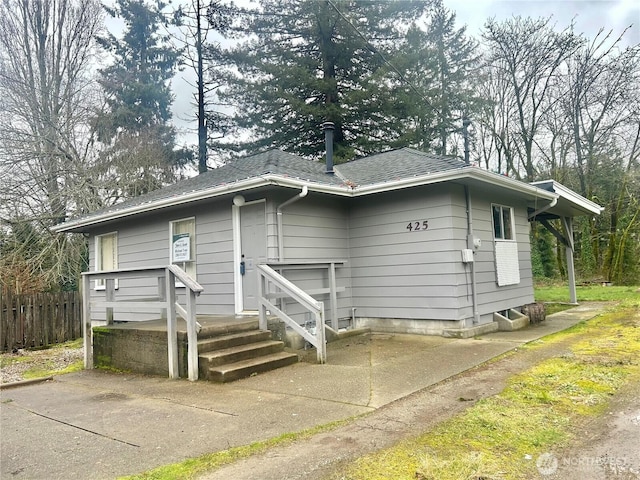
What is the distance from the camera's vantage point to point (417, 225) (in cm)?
757

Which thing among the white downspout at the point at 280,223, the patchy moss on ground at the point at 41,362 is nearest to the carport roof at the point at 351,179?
the white downspout at the point at 280,223

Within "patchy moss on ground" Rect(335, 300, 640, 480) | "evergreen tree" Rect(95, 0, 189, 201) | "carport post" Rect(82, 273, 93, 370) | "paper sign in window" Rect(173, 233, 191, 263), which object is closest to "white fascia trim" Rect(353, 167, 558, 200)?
"patchy moss on ground" Rect(335, 300, 640, 480)

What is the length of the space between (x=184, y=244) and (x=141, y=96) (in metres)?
13.8

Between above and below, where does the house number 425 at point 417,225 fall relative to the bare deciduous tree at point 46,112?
below

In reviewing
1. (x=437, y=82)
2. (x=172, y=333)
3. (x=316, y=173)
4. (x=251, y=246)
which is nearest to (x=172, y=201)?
(x=251, y=246)

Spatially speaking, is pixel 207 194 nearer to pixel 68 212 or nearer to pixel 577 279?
pixel 68 212

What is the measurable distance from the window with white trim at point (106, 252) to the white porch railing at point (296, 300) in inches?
231

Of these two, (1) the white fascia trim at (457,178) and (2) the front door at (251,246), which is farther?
(2) the front door at (251,246)

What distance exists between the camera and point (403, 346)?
660cm

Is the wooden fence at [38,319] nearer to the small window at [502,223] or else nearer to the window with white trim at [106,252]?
the window with white trim at [106,252]

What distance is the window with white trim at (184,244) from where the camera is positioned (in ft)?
27.2

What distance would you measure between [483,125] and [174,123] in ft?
46.6

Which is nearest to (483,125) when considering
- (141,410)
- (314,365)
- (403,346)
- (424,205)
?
(424,205)

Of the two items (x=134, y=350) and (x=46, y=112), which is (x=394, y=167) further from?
(x=46, y=112)
